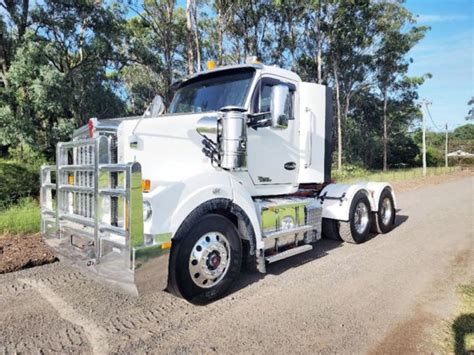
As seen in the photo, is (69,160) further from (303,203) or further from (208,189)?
(303,203)

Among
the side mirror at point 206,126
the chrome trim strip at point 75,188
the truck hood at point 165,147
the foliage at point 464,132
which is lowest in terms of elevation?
the chrome trim strip at point 75,188

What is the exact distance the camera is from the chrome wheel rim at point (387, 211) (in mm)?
7598

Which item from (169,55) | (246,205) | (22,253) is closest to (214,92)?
(246,205)

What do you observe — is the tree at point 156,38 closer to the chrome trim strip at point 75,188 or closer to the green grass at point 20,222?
the green grass at point 20,222

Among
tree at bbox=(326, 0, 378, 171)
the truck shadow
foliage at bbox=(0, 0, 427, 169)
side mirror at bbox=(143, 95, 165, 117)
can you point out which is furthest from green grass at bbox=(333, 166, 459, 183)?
side mirror at bbox=(143, 95, 165, 117)

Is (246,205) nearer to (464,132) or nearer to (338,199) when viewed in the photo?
(338,199)

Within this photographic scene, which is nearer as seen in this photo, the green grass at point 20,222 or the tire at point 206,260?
the tire at point 206,260

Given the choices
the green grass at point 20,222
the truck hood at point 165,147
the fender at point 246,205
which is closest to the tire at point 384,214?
the fender at point 246,205

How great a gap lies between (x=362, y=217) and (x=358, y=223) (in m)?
0.17

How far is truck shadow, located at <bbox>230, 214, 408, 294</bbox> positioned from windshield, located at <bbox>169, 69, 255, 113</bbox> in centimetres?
229

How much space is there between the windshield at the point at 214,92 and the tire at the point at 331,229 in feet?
10.0

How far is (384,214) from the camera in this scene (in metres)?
7.63

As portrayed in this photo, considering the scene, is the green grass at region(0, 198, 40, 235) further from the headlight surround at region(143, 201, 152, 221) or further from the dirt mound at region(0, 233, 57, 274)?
the headlight surround at region(143, 201, 152, 221)

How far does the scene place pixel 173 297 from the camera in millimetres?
4211
